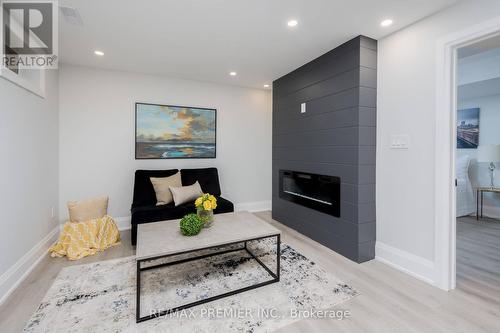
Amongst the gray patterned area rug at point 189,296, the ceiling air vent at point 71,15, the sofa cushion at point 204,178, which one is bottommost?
the gray patterned area rug at point 189,296

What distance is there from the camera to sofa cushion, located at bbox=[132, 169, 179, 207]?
3.31m

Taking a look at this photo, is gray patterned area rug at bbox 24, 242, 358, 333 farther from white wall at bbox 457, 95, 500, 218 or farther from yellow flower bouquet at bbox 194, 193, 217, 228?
white wall at bbox 457, 95, 500, 218

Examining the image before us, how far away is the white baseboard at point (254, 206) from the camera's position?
4.48m

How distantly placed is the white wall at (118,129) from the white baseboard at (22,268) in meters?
0.76

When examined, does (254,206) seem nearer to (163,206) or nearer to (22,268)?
(163,206)

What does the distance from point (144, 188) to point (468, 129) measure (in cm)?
578

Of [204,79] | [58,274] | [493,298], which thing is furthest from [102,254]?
[493,298]

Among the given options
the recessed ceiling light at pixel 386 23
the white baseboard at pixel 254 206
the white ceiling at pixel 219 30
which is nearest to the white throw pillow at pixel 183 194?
the white baseboard at pixel 254 206

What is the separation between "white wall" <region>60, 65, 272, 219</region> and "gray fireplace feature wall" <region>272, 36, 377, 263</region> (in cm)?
134

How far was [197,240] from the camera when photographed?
75.6 inches

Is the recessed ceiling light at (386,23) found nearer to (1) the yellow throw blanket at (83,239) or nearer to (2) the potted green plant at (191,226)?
(2) the potted green plant at (191,226)

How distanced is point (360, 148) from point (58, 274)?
3249mm

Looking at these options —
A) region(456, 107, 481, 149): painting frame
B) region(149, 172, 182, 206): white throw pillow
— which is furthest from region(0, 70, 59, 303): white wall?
region(456, 107, 481, 149): painting frame

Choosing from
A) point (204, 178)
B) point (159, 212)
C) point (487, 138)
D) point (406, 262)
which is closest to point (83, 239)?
point (159, 212)
